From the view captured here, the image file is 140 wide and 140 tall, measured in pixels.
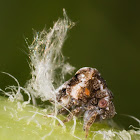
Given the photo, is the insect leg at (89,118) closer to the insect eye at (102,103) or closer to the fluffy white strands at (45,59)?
the insect eye at (102,103)

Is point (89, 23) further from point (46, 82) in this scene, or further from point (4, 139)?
point (4, 139)

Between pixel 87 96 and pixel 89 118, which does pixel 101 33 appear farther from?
pixel 89 118

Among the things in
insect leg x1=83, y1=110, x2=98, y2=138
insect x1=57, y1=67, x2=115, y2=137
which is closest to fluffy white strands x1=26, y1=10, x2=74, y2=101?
insect x1=57, y1=67, x2=115, y2=137

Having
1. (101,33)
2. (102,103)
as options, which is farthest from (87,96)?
(101,33)

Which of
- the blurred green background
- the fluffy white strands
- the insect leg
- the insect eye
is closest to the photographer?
the insect leg

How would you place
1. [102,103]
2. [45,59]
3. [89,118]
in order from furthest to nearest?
[45,59], [102,103], [89,118]

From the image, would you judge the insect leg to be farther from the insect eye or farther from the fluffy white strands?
the fluffy white strands
